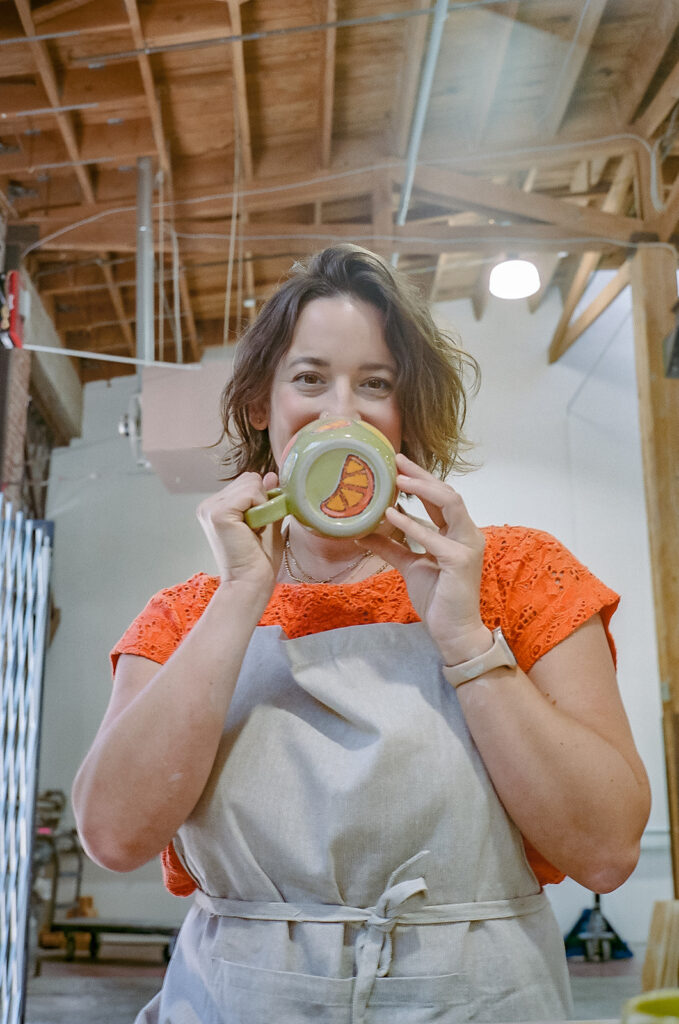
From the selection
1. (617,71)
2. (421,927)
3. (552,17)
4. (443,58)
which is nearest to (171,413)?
(443,58)

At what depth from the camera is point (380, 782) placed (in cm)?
95

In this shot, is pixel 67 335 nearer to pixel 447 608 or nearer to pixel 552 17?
pixel 552 17

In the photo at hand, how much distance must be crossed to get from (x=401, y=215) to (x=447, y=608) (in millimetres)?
4465

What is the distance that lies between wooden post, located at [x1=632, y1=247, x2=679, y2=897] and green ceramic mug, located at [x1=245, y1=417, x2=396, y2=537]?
3886mm

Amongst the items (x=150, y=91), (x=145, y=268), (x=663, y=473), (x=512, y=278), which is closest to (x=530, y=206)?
(x=512, y=278)

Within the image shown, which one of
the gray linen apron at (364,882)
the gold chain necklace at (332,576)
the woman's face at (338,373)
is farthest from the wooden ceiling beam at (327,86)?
the gray linen apron at (364,882)

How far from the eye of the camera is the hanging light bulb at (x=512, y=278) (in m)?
4.45

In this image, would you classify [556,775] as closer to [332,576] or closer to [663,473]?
[332,576]

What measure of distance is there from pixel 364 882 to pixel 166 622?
1.21 ft

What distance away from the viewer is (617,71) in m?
4.55

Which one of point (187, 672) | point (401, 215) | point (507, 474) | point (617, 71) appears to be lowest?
point (187, 672)

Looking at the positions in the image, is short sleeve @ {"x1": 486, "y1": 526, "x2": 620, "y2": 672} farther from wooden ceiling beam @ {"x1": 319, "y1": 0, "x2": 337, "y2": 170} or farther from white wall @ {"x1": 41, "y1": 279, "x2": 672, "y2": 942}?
white wall @ {"x1": 41, "y1": 279, "x2": 672, "y2": 942}

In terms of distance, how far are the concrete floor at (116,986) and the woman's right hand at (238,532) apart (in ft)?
13.2

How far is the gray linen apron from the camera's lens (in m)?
0.92
